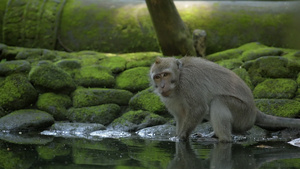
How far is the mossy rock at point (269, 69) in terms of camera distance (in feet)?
29.2

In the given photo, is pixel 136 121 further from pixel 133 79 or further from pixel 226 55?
pixel 226 55

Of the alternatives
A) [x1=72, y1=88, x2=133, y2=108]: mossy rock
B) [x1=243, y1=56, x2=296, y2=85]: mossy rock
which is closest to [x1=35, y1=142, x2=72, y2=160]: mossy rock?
[x1=72, y1=88, x2=133, y2=108]: mossy rock

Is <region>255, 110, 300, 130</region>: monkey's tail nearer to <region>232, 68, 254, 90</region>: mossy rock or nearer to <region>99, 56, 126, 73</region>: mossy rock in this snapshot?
<region>232, 68, 254, 90</region>: mossy rock

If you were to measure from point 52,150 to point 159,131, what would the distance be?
8.30ft

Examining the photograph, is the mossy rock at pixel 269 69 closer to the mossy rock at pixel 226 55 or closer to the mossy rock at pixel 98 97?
the mossy rock at pixel 226 55

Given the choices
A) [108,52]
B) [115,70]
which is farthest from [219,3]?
[115,70]

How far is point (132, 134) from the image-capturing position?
7.80 metres

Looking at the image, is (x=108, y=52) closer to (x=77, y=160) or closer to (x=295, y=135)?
(x=295, y=135)

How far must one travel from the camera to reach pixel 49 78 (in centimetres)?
885

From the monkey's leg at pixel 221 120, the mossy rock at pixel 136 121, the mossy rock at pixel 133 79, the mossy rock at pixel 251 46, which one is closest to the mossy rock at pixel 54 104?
the mossy rock at pixel 136 121

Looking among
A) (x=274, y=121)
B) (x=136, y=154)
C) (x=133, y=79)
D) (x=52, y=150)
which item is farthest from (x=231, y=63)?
(x=52, y=150)

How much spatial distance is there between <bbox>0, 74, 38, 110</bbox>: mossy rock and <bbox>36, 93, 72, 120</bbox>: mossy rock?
204mm

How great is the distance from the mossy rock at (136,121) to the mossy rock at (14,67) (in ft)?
8.06

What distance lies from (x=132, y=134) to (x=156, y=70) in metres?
1.63
